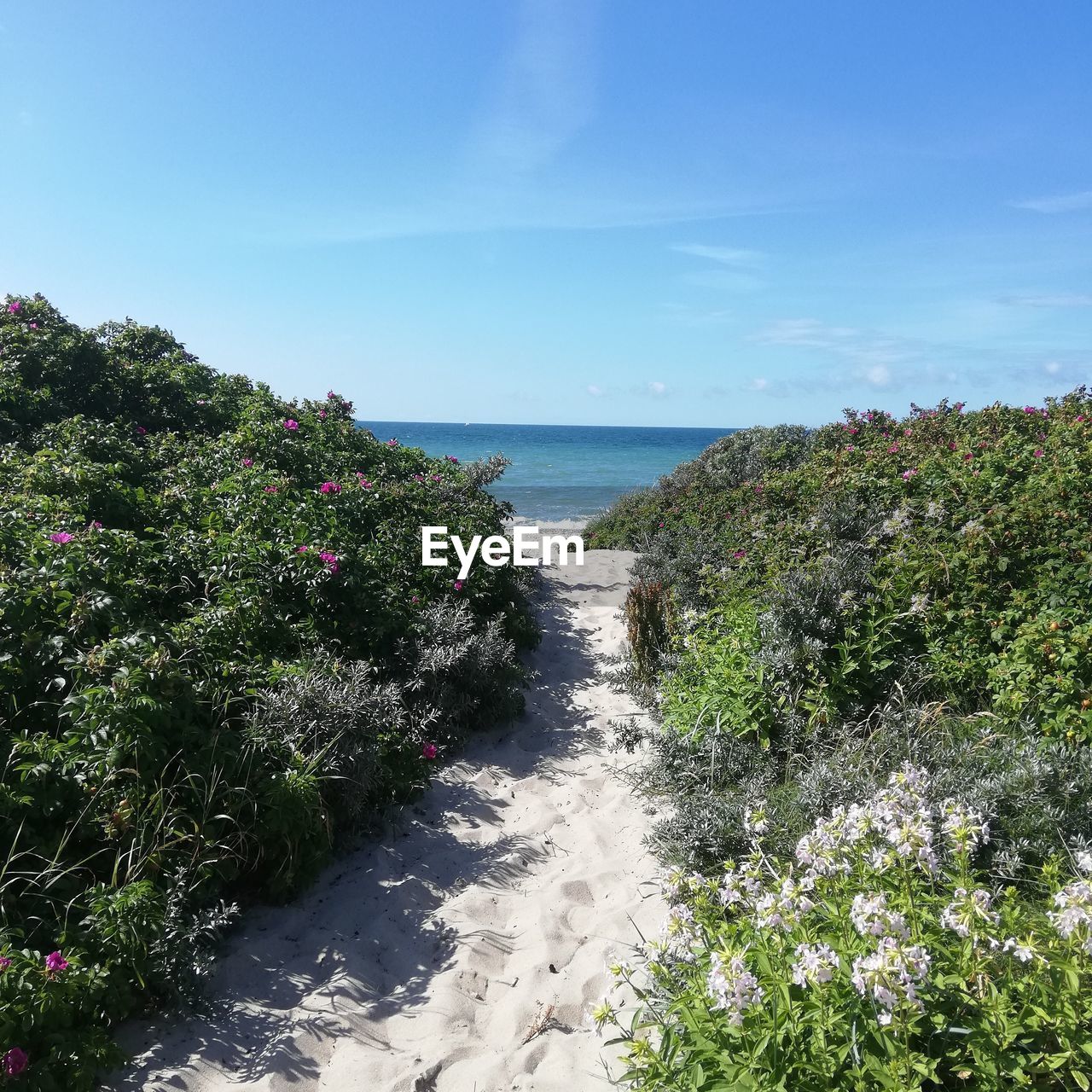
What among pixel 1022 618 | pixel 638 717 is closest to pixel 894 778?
pixel 1022 618

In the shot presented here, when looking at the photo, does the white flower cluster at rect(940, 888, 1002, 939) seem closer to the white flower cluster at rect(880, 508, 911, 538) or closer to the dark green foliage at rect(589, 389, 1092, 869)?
the dark green foliage at rect(589, 389, 1092, 869)

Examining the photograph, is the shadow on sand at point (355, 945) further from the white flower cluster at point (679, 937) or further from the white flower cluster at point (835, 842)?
the white flower cluster at point (835, 842)

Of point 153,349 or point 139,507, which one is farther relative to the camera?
point 153,349

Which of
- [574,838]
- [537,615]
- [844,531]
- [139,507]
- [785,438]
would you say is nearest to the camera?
[574,838]

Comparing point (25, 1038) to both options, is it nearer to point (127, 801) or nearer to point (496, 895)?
point (127, 801)

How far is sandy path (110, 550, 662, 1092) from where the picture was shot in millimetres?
2838

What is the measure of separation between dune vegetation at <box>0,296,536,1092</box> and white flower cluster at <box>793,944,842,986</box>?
91.8 inches

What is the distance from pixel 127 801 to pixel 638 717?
147 inches

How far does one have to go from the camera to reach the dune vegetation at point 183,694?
2.89 meters

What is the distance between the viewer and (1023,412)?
1059 centimetres

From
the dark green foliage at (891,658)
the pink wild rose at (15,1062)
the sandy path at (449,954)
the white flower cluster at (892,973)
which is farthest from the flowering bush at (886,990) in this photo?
the pink wild rose at (15,1062)

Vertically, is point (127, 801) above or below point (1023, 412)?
below

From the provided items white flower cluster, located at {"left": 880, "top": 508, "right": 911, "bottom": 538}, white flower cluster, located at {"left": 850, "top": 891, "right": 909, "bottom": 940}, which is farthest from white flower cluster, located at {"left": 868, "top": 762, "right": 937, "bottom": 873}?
white flower cluster, located at {"left": 880, "top": 508, "right": 911, "bottom": 538}

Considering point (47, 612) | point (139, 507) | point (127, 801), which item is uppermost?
point (139, 507)
